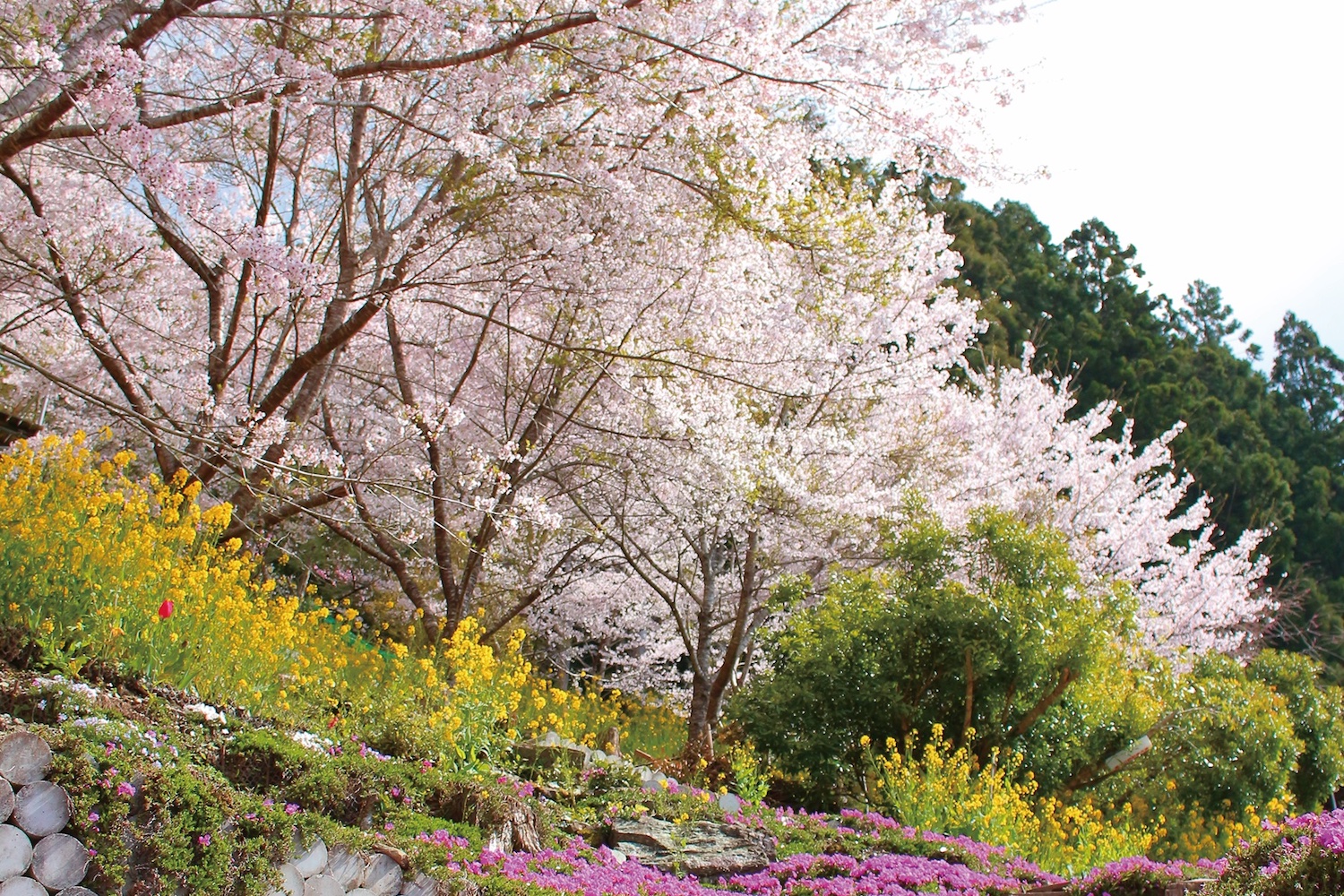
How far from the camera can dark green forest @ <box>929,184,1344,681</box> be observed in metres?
23.3

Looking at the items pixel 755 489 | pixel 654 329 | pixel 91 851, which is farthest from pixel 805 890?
pixel 654 329

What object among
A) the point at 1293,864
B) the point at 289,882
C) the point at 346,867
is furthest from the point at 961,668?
the point at 289,882

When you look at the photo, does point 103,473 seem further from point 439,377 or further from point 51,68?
point 439,377

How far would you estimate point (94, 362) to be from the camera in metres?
7.95

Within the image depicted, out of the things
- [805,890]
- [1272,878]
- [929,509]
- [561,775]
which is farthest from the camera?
[929,509]

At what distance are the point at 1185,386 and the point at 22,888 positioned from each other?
27.8 meters

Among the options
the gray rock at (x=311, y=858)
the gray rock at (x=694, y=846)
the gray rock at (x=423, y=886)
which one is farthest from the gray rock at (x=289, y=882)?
the gray rock at (x=694, y=846)

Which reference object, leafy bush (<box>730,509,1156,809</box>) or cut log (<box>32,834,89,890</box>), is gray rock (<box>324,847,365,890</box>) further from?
leafy bush (<box>730,509,1156,809</box>)

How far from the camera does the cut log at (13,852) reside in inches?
105

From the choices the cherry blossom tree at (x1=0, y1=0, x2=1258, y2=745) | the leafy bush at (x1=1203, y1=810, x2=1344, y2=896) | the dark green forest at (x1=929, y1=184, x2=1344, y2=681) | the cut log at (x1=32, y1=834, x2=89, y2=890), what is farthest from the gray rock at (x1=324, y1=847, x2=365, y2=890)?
the dark green forest at (x1=929, y1=184, x2=1344, y2=681)

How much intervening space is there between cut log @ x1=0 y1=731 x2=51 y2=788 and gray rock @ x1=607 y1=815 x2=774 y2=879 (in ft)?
9.75

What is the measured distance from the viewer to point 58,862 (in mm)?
2756

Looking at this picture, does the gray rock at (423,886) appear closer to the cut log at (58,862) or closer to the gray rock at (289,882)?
the gray rock at (289,882)

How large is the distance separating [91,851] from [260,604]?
2410 millimetres
